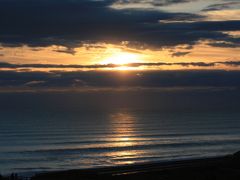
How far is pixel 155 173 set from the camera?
170 feet

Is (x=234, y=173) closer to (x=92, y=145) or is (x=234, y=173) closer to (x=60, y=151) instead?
(x=60, y=151)

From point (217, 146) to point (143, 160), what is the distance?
81.3ft

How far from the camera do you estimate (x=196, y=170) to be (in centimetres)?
5288

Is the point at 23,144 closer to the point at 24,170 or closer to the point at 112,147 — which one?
the point at 112,147

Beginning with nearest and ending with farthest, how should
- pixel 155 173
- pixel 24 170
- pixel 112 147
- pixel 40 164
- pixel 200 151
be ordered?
pixel 155 173
pixel 24 170
pixel 40 164
pixel 200 151
pixel 112 147

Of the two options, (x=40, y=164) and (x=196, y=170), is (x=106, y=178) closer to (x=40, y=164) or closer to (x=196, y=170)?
(x=196, y=170)

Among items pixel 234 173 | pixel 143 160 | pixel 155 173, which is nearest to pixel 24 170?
pixel 143 160

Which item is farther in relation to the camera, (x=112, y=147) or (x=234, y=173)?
(x=112, y=147)

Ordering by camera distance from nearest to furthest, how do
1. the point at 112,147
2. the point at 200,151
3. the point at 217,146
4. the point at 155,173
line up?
the point at 155,173
the point at 200,151
the point at 217,146
the point at 112,147

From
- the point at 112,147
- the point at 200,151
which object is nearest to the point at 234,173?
the point at 200,151

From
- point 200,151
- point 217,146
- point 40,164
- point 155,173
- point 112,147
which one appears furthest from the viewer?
point 112,147

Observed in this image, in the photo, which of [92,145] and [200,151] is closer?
[200,151]

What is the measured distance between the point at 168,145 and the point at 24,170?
1702 inches

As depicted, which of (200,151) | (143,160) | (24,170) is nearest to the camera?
(24,170)
